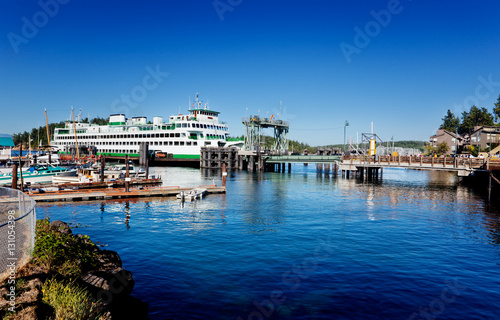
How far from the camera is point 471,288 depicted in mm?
14289

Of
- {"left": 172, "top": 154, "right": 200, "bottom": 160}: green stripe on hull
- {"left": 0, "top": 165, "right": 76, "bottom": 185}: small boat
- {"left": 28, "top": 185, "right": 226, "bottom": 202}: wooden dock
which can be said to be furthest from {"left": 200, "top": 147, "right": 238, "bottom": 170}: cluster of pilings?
{"left": 28, "top": 185, "right": 226, "bottom": 202}: wooden dock

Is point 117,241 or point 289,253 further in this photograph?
point 117,241

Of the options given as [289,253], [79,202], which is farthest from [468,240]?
[79,202]

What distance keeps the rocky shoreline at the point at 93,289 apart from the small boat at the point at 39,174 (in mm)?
32244

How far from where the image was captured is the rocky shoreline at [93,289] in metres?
8.33

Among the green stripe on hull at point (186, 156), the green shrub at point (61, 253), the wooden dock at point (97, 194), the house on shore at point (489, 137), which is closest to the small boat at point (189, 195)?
the wooden dock at point (97, 194)

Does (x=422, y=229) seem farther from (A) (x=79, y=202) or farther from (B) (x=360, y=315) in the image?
(A) (x=79, y=202)

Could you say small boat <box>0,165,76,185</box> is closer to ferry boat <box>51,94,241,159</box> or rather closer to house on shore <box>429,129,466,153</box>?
ferry boat <box>51,94,241,159</box>

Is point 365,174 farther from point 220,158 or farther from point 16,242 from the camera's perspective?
point 16,242

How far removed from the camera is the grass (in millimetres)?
8523

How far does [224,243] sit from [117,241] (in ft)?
20.1

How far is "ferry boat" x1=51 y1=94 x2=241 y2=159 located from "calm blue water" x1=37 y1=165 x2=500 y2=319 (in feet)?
180

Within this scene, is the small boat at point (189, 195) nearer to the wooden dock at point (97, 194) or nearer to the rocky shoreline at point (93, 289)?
the wooden dock at point (97, 194)

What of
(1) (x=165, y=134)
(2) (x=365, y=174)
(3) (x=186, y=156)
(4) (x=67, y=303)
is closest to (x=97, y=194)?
(4) (x=67, y=303)
